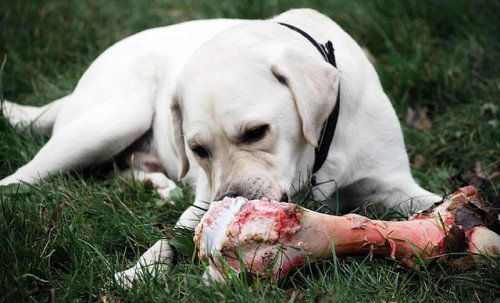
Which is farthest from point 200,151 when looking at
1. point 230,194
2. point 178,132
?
point 230,194

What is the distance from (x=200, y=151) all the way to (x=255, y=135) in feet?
0.95

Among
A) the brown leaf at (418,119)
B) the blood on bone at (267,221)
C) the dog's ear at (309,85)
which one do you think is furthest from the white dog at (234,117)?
the brown leaf at (418,119)

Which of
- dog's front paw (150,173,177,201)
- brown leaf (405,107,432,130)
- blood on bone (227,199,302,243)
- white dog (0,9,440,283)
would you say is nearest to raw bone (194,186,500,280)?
blood on bone (227,199,302,243)

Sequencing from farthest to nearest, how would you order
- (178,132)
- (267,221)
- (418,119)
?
(418,119) → (178,132) → (267,221)

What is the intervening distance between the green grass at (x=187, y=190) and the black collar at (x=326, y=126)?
1.87ft

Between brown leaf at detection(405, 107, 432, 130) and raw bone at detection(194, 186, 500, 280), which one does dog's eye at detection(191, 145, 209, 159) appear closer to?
raw bone at detection(194, 186, 500, 280)

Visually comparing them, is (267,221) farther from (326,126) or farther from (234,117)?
(326,126)

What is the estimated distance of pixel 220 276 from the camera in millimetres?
2260

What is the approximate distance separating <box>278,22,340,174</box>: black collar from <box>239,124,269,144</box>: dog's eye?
366 millimetres

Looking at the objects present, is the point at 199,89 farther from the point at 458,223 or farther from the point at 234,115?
the point at 458,223

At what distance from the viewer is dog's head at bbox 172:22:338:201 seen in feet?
8.43

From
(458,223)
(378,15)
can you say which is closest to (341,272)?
(458,223)

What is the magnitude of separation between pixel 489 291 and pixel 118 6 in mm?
4871

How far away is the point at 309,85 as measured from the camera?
103 inches
